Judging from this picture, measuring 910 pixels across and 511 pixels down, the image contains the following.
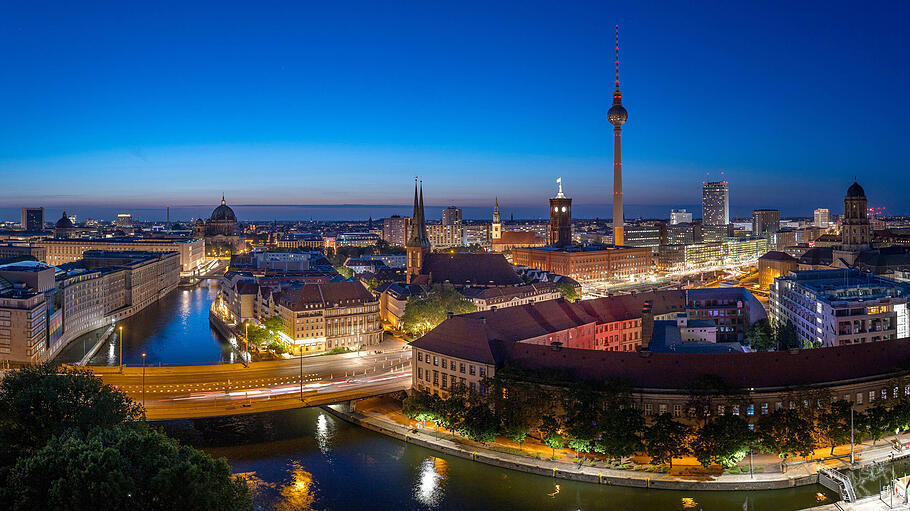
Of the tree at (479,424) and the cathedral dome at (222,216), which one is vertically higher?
the cathedral dome at (222,216)

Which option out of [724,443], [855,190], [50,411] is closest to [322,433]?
[50,411]

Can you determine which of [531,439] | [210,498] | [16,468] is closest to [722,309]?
[531,439]

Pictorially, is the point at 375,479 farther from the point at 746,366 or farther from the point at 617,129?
the point at 617,129

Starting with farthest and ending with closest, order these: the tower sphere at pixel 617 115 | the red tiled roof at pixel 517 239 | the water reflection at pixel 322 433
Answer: the red tiled roof at pixel 517 239 → the tower sphere at pixel 617 115 → the water reflection at pixel 322 433

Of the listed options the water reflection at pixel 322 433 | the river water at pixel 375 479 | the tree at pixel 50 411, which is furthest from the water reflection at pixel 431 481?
the tree at pixel 50 411

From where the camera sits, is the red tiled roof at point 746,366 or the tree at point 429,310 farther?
the tree at point 429,310

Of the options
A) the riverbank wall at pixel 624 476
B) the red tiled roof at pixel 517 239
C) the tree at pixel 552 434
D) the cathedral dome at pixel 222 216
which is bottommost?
the riverbank wall at pixel 624 476

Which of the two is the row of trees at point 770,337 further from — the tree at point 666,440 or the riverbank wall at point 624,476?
the tree at point 666,440
